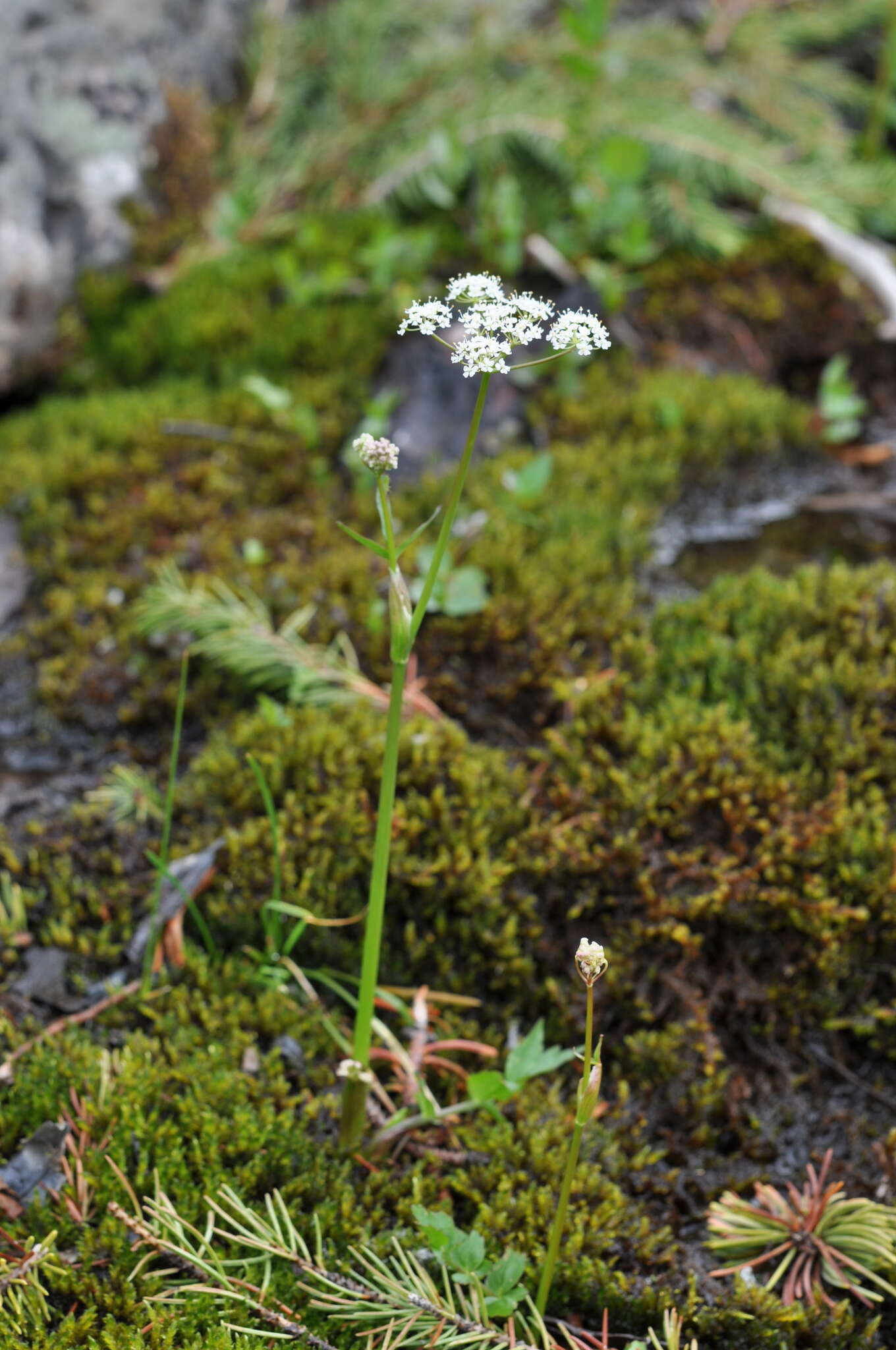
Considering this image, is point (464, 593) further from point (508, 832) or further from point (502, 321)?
point (502, 321)

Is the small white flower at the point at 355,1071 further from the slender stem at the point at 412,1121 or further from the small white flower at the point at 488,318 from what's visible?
the small white flower at the point at 488,318

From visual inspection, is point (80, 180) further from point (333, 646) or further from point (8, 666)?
point (333, 646)

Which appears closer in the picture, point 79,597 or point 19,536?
point 79,597

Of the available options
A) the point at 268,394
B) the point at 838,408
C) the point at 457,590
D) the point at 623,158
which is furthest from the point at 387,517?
→ the point at 623,158

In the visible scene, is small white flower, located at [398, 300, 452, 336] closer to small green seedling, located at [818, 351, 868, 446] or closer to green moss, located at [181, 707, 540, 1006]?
green moss, located at [181, 707, 540, 1006]

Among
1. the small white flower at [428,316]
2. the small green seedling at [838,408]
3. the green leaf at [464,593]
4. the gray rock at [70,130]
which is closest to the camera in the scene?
the small white flower at [428,316]

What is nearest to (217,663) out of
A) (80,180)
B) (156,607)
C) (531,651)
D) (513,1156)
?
(156,607)

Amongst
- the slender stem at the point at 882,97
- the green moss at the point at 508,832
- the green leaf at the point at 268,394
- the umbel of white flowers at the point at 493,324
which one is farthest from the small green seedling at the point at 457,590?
the slender stem at the point at 882,97
